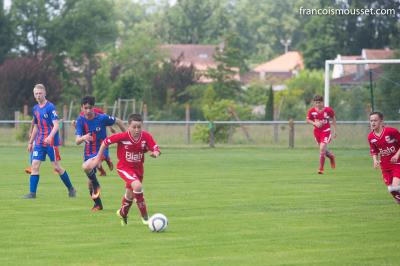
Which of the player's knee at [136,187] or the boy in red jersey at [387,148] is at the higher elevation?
the boy in red jersey at [387,148]

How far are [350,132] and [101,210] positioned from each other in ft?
79.9

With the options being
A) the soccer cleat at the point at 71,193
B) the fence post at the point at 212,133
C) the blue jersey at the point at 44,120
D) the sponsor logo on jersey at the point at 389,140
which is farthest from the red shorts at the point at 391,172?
the fence post at the point at 212,133

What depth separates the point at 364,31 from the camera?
3415 inches

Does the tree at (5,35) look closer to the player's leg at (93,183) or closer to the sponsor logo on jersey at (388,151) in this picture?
the player's leg at (93,183)

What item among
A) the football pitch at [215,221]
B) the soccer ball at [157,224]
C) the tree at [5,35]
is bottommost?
the football pitch at [215,221]

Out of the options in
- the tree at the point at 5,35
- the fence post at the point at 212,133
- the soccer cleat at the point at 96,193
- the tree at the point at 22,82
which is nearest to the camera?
the soccer cleat at the point at 96,193

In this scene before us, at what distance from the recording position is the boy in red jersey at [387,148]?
15.8 metres

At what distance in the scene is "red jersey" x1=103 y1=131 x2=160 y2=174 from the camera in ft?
43.5

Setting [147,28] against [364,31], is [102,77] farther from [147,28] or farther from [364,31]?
[147,28]

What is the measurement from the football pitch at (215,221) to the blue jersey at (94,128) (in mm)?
967

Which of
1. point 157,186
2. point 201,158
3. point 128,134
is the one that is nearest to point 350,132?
point 201,158

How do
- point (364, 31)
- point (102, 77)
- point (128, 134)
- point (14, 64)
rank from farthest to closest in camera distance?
point (364, 31) < point (102, 77) < point (14, 64) < point (128, 134)

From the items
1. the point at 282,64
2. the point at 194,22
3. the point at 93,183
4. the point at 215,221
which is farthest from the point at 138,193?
the point at 282,64

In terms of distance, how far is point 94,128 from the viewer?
1638 centimetres
